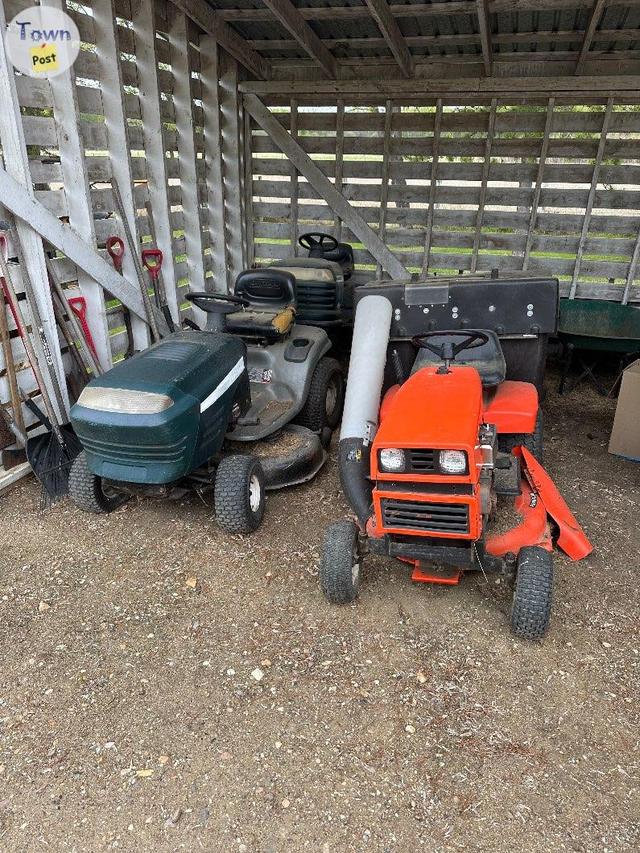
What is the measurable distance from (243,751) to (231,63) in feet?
20.6

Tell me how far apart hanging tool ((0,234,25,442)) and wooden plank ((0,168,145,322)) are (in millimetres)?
209

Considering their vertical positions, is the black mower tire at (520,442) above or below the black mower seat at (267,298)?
below

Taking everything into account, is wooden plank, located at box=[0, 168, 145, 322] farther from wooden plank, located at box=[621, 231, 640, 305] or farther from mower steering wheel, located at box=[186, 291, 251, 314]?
wooden plank, located at box=[621, 231, 640, 305]

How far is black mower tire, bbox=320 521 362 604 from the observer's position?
8.80ft

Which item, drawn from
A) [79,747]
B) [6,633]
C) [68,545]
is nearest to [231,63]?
[68,545]

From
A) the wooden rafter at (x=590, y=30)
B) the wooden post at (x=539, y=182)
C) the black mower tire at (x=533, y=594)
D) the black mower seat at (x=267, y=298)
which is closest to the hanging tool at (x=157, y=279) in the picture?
the black mower seat at (x=267, y=298)

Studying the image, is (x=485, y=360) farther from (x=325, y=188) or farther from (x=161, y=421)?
(x=325, y=188)

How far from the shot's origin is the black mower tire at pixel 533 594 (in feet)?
8.02

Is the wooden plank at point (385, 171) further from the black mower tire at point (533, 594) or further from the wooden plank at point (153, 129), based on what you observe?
the black mower tire at point (533, 594)

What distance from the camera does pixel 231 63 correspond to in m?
6.10

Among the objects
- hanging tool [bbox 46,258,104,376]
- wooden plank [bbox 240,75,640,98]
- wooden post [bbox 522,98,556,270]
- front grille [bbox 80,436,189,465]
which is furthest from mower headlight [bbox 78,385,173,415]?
wooden post [bbox 522,98,556,270]

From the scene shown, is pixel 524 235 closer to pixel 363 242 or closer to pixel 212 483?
pixel 363 242

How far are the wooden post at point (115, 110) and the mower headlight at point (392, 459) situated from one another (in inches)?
120

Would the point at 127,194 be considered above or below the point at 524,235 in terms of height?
above
